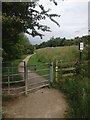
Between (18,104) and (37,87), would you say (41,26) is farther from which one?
(18,104)

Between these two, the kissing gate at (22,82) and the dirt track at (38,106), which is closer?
the dirt track at (38,106)

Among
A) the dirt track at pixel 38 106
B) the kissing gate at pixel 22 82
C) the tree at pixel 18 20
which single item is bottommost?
the dirt track at pixel 38 106

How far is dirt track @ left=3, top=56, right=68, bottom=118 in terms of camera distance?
11.9m

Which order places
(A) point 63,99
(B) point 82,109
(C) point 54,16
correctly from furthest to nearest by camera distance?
1. (C) point 54,16
2. (A) point 63,99
3. (B) point 82,109

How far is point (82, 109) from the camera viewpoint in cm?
1173

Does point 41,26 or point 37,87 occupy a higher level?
point 41,26

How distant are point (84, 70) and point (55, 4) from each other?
5147 mm

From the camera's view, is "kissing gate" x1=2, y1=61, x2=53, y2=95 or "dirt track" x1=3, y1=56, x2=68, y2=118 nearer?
"dirt track" x1=3, y1=56, x2=68, y2=118

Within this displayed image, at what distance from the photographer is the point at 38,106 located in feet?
42.2

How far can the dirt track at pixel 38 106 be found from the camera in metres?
11.9

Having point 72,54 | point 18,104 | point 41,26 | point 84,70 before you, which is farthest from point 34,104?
point 72,54

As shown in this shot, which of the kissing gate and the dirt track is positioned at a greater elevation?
the kissing gate

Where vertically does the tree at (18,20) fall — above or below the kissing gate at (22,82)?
above

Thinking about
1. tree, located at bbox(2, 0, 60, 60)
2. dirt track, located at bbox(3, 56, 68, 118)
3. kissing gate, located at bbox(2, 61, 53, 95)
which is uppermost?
tree, located at bbox(2, 0, 60, 60)
